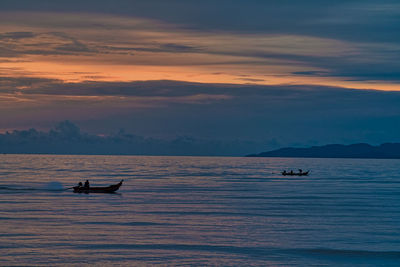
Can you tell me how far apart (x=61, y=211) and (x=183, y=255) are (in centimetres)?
2329

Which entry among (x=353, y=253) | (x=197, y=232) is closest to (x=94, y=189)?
(x=197, y=232)

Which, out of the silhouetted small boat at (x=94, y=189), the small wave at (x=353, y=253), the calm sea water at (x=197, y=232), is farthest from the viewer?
the silhouetted small boat at (x=94, y=189)

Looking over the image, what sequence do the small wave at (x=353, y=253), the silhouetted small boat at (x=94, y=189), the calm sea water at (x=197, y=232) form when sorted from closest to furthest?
the calm sea water at (x=197, y=232), the small wave at (x=353, y=253), the silhouetted small boat at (x=94, y=189)

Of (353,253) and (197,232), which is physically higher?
(197,232)

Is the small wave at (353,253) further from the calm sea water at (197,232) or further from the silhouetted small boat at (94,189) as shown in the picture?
the silhouetted small boat at (94,189)

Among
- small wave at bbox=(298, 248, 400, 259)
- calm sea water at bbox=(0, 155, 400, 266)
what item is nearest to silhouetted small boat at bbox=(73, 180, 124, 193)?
calm sea water at bbox=(0, 155, 400, 266)

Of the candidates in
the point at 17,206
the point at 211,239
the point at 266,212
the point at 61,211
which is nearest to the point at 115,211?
the point at 61,211

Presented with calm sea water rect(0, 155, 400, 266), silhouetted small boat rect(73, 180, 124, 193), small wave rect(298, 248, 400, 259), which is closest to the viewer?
calm sea water rect(0, 155, 400, 266)

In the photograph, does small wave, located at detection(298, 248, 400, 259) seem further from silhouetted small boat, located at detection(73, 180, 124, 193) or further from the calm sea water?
silhouetted small boat, located at detection(73, 180, 124, 193)

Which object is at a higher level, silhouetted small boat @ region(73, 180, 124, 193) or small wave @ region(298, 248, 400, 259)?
silhouetted small boat @ region(73, 180, 124, 193)

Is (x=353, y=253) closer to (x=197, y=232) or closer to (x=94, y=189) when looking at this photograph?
(x=197, y=232)

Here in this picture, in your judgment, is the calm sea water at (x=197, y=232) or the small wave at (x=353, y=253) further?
the small wave at (x=353, y=253)

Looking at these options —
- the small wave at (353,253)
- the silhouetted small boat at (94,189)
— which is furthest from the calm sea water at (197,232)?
the silhouetted small boat at (94,189)

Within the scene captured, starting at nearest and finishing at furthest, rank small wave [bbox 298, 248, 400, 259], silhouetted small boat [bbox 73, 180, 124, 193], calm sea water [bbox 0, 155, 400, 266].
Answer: calm sea water [bbox 0, 155, 400, 266] → small wave [bbox 298, 248, 400, 259] → silhouetted small boat [bbox 73, 180, 124, 193]
